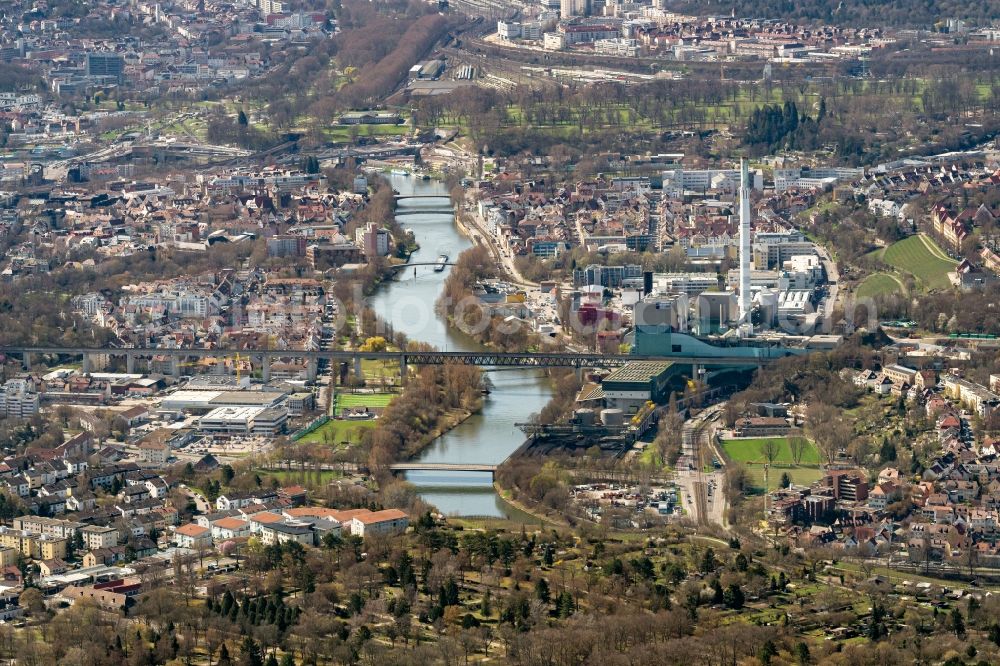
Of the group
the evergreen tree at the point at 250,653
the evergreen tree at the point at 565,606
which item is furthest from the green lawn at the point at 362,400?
the evergreen tree at the point at 250,653

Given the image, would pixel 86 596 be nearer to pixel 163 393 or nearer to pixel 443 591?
pixel 443 591

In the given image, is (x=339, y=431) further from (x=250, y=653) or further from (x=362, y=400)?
(x=250, y=653)

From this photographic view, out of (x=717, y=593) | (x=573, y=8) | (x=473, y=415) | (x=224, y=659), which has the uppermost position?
(x=224, y=659)

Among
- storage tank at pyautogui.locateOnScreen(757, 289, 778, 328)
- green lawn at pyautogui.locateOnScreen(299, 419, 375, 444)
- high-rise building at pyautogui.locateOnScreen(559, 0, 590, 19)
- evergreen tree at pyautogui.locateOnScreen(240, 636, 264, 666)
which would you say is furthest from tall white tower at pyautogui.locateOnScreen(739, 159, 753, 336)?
high-rise building at pyautogui.locateOnScreen(559, 0, 590, 19)

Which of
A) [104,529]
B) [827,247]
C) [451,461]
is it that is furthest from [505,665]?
[827,247]

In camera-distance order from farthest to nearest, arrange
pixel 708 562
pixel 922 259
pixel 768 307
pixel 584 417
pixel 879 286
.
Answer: pixel 922 259
pixel 879 286
pixel 768 307
pixel 584 417
pixel 708 562

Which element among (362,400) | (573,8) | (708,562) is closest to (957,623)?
(708,562)

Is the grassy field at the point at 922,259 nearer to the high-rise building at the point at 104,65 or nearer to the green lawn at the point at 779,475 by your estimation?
the green lawn at the point at 779,475
